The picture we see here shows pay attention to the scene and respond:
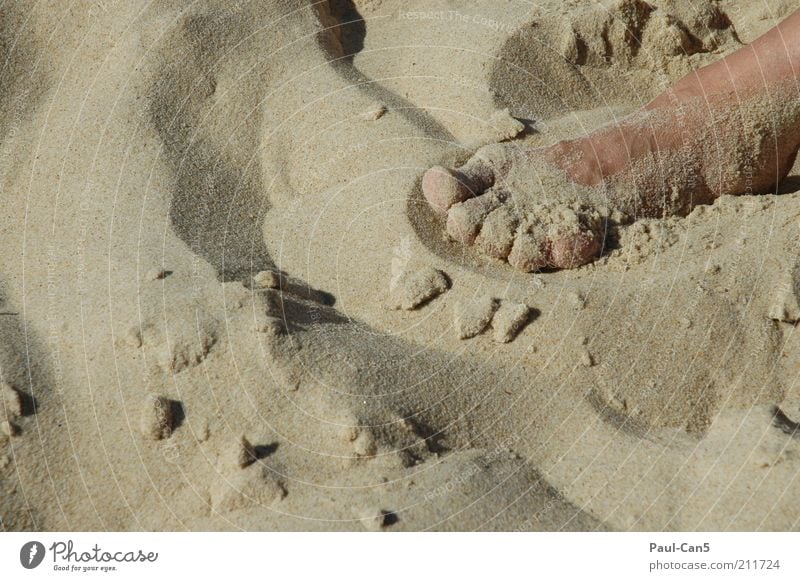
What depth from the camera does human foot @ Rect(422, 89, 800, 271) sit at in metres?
2.46

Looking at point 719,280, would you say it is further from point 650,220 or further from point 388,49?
point 388,49

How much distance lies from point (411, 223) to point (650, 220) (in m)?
Result: 0.77

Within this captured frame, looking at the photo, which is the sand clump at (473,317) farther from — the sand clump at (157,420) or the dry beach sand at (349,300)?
the sand clump at (157,420)

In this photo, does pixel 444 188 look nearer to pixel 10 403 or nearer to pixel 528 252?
pixel 528 252

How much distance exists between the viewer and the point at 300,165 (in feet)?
9.40

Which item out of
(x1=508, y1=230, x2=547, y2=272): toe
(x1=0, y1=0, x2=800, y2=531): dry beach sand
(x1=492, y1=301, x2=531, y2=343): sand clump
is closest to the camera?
(x1=0, y1=0, x2=800, y2=531): dry beach sand

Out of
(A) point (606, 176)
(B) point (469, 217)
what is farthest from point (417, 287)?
(A) point (606, 176)

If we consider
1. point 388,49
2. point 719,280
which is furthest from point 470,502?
point 388,49

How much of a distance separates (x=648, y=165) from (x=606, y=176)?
162 mm

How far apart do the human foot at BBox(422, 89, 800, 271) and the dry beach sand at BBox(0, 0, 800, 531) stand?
75mm

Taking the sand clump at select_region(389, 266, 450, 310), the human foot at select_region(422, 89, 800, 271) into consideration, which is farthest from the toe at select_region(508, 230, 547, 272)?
the sand clump at select_region(389, 266, 450, 310)

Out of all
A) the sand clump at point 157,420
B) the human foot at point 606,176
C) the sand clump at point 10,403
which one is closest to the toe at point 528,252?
the human foot at point 606,176

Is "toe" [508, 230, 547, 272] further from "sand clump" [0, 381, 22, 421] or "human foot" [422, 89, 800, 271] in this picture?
"sand clump" [0, 381, 22, 421]

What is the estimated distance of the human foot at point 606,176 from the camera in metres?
2.46
